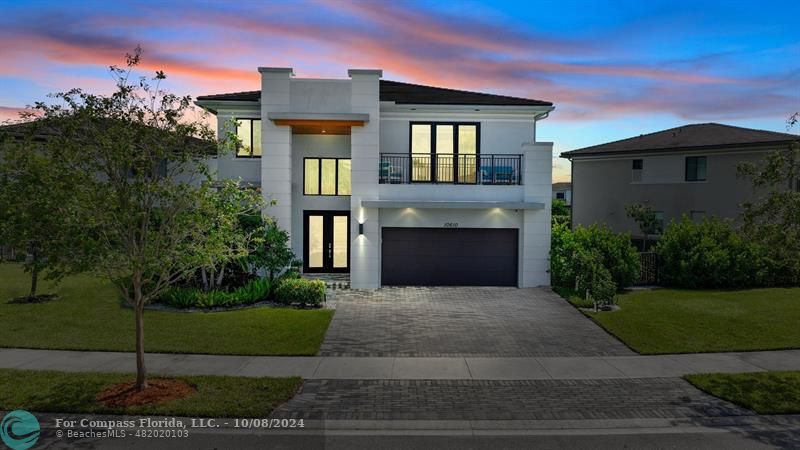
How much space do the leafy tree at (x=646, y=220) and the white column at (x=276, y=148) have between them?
20.1 meters

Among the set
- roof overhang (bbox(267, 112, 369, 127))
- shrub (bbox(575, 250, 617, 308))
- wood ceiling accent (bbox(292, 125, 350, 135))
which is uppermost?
roof overhang (bbox(267, 112, 369, 127))

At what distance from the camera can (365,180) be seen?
20922 millimetres

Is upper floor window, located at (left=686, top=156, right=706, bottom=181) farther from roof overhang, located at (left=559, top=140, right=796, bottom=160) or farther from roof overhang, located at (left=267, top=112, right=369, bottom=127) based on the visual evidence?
roof overhang, located at (left=267, top=112, right=369, bottom=127)

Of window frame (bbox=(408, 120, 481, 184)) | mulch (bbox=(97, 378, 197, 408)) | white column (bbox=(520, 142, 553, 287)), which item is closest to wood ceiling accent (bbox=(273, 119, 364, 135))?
window frame (bbox=(408, 120, 481, 184))

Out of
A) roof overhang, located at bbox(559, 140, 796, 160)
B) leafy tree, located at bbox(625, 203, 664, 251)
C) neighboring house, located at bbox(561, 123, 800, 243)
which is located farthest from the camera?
leafy tree, located at bbox(625, 203, 664, 251)

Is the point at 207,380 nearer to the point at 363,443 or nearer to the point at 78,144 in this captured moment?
the point at 363,443

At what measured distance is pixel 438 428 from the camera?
8.55 metres

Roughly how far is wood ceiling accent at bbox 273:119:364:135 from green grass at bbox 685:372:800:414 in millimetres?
14132

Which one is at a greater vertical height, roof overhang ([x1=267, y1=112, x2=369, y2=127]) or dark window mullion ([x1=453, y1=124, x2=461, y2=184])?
roof overhang ([x1=267, y1=112, x2=369, y2=127])

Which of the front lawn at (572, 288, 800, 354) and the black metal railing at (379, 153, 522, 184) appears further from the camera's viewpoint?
the black metal railing at (379, 153, 522, 184)

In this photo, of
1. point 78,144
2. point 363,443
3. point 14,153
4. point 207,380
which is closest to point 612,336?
point 363,443

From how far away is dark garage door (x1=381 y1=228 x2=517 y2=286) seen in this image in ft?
70.8

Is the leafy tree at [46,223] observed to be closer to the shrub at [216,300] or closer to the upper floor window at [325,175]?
the shrub at [216,300]

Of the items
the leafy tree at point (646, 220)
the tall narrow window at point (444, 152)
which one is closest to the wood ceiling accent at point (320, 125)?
the tall narrow window at point (444, 152)
